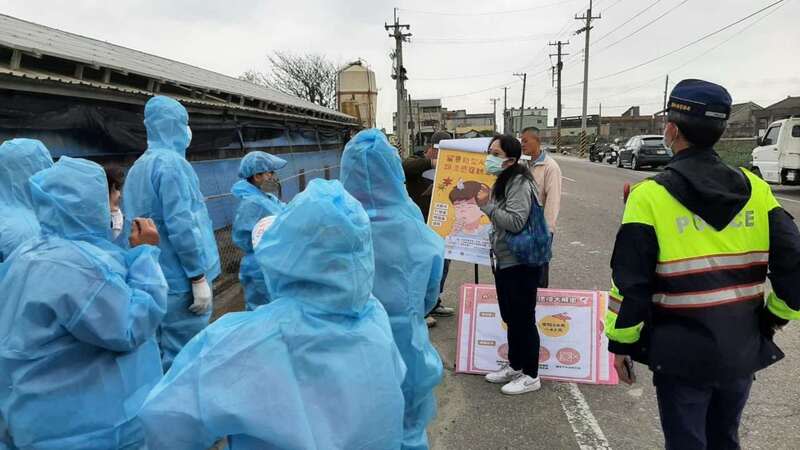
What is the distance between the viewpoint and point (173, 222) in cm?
319

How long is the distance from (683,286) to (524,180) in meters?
1.68

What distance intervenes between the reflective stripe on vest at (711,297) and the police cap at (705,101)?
652 millimetres

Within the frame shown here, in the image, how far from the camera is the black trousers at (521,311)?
A: 361cm

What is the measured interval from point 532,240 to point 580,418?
4.05 ft

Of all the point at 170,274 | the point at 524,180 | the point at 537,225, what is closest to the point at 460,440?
the point at 537,225

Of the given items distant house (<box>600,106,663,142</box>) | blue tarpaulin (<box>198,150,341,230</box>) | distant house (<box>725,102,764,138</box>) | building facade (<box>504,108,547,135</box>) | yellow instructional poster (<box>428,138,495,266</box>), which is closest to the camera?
yellow instructional poster (<box>428,138,495,266</box>)

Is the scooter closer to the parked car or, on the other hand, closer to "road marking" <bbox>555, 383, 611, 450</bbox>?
the parked car

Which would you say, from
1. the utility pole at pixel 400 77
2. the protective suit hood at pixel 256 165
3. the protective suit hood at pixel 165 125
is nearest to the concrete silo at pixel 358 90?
the utility pole at pixel 400 77

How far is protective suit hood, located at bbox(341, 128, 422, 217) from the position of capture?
2434mm

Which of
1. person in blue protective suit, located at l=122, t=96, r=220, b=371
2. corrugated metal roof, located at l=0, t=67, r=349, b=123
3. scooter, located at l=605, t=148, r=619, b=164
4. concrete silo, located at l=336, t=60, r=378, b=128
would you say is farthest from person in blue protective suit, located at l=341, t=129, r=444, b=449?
scooter, located at l=605, t=148, r=619, b=164

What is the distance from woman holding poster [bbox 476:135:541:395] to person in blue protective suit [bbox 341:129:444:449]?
1.13 meters

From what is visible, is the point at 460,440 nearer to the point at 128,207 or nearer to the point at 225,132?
the point at 128,207

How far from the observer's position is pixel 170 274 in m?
3.26

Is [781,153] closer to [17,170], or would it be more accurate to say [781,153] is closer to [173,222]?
[173,222]
